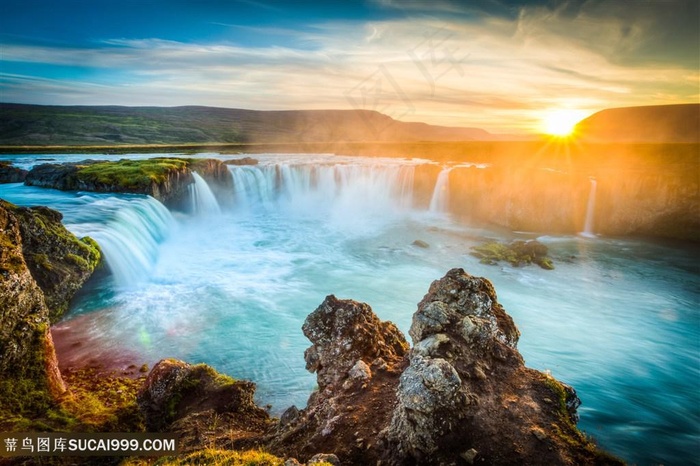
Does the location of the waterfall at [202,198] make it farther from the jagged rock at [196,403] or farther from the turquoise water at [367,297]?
the jagged rock at [196,403]

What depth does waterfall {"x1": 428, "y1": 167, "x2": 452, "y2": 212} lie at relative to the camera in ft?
138

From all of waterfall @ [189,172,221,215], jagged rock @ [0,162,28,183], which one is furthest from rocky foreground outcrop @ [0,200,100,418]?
jagged rock @ [0,162,28,183]

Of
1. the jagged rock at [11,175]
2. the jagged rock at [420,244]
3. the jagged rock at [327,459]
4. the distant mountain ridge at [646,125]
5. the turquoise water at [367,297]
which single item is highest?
the distant mountain ridge at [646,125]

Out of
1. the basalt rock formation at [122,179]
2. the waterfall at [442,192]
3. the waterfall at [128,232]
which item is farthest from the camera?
the waterfall at [442,192]

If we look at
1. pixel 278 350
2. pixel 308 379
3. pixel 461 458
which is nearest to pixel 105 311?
pixel 278 350

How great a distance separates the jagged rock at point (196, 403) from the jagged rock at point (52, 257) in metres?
7.81

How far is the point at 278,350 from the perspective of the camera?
571 inches

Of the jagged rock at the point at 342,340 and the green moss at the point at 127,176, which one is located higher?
the green moss at the point at 127,176

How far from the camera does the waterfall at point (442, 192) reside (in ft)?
138

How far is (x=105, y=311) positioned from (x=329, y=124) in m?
164

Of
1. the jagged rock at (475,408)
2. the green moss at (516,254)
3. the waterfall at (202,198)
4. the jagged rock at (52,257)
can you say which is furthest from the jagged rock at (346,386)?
the waterfall at (202,198)

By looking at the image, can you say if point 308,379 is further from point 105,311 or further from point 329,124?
point 329,124

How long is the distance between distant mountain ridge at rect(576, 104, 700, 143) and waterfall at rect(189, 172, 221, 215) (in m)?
76.0

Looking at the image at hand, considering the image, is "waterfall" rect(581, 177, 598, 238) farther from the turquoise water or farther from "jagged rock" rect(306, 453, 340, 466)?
"jagged rock" rect(306, 453, 340, 466)
